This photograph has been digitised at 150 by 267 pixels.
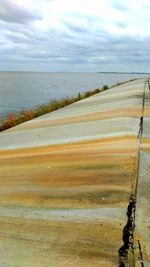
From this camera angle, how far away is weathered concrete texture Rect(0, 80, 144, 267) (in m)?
2.92

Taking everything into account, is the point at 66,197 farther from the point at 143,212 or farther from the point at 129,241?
the point at 129,241

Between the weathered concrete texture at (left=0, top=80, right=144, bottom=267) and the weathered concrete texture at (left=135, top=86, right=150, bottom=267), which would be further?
the weathered concrete texture at (left=0, top=80, right=144, bottom=267)

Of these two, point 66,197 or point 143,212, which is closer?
point 143,212

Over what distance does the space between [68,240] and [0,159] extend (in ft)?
10.1

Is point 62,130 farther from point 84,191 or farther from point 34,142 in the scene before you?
point 84,191

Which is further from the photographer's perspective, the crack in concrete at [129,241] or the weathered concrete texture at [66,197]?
the weathered concrete texture at [66,197]

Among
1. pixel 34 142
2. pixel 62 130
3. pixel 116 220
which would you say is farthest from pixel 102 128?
pixel 116 220

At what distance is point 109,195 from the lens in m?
3.98

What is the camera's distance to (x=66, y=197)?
4.03 metres

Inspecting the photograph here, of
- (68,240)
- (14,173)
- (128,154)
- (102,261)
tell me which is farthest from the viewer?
(128,154)

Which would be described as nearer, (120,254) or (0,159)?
(120,254)

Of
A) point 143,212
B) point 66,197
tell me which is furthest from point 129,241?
point 66,197

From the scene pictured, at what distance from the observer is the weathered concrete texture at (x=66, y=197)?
292 cm

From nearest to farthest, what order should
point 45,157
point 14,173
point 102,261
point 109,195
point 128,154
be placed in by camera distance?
point 102,261 → point 109,195 → point 14,173 → point 128,154 → point 45,157
